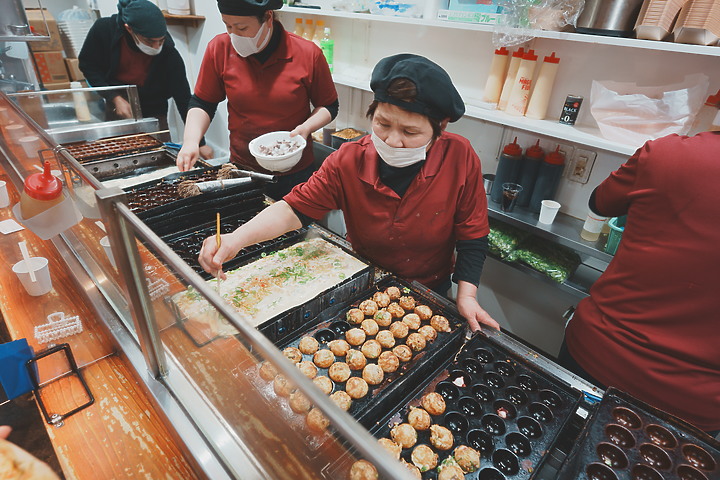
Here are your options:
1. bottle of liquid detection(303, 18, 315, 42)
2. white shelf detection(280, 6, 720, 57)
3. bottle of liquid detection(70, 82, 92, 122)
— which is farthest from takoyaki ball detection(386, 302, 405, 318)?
bottle of liquid detection(303, 18, 315, 42)

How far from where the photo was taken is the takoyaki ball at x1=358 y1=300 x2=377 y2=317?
1.53 m

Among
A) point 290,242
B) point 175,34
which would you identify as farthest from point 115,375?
point 175,34

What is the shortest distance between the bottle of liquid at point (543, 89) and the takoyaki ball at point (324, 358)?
6.93 ft

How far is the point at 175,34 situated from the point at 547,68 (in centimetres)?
503

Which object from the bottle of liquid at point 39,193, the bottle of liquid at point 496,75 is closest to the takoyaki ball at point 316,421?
the bottle of liquid at point 39,193

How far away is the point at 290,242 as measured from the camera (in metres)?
1.92

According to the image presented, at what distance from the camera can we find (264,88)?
8.91 ft

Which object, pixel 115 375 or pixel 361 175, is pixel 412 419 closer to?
pixel 115 375

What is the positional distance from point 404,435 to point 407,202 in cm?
95

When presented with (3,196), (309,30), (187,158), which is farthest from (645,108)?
(3,196)

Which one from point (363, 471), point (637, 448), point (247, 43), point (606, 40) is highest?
point (606, 40)

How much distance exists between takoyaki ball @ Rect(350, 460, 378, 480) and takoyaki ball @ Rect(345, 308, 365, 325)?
2.77 ft

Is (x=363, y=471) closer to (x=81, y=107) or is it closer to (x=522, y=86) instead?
(x=522, y=86)

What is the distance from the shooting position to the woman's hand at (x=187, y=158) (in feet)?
8.00
